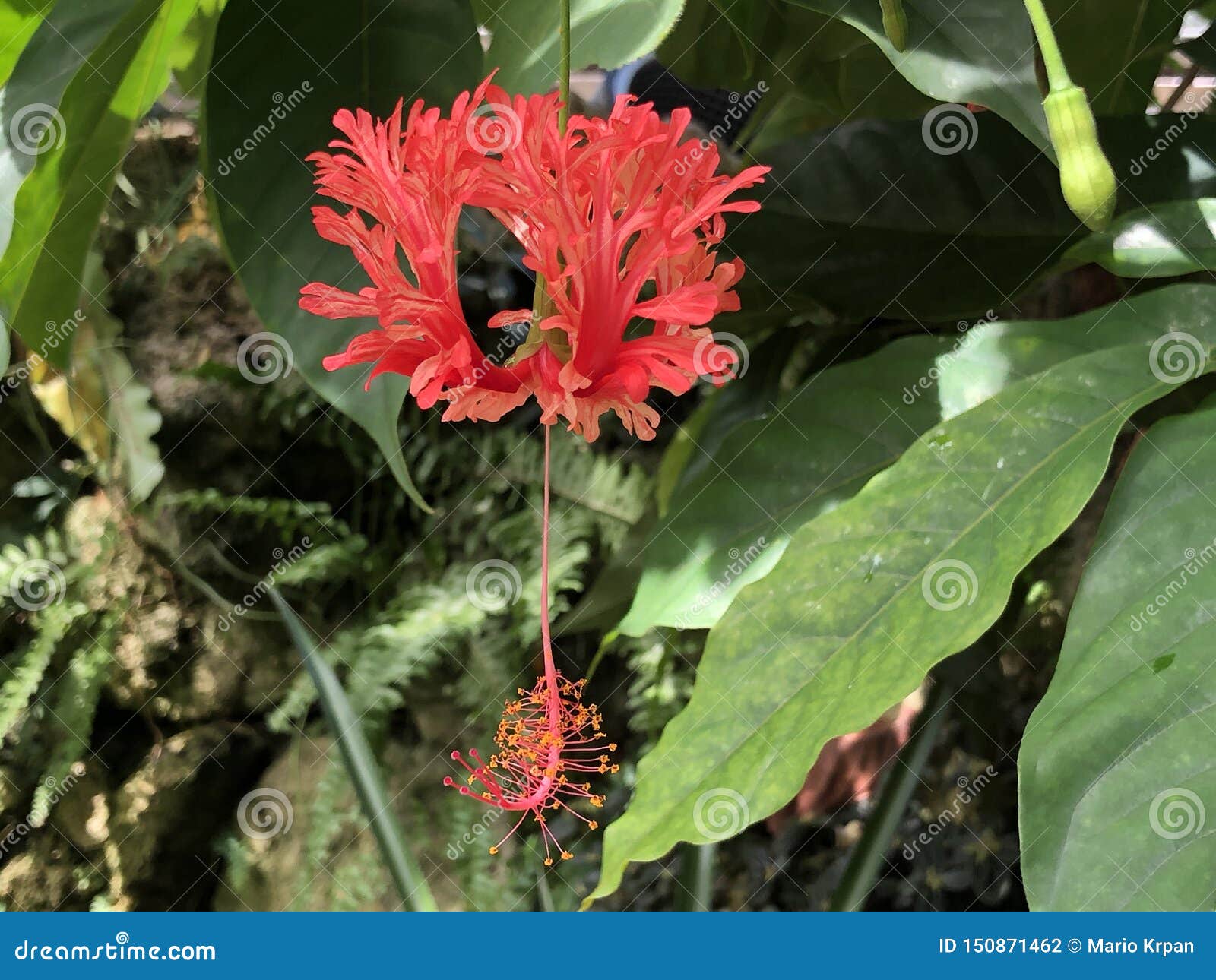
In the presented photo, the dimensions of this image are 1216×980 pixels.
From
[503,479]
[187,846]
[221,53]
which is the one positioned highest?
[221,53]

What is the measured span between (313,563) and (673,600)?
543 mm

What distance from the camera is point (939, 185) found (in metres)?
0.63

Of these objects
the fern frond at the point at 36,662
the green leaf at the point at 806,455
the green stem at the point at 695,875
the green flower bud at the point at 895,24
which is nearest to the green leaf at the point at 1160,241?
the green leaf at the point at 806,455

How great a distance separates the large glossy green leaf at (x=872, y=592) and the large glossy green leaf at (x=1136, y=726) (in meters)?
0.03

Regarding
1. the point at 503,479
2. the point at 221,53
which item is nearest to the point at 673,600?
the point at 221,53

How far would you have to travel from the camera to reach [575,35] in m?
0.47

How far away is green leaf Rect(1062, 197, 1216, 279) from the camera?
0.50 m

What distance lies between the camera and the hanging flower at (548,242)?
1.10ft

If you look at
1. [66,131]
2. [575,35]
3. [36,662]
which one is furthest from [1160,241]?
[36,662]

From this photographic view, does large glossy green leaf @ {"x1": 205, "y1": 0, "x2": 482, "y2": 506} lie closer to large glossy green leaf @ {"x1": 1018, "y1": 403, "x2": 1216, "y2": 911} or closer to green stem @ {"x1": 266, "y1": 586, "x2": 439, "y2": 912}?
A: green stem @ {"x1": 266, "y1": 586, "x2": 439, "y2": 912}

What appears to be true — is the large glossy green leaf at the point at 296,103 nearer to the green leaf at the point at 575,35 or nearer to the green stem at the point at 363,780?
the green leaf at the point at 575,35

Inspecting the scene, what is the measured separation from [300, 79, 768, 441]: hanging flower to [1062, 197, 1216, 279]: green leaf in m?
0.25

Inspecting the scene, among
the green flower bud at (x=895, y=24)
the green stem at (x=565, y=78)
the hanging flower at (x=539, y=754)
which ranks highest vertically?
the green flower bud at (x=895, y=24)
